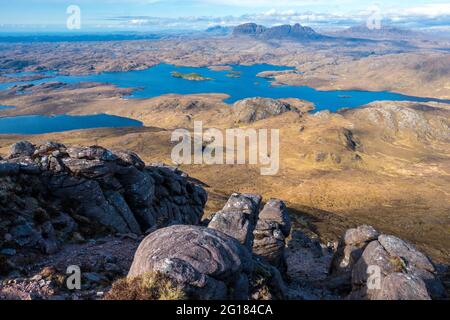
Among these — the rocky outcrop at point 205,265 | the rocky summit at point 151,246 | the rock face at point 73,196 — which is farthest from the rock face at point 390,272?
the rock face at point 73,196

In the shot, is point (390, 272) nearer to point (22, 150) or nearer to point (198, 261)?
point (198, 261)

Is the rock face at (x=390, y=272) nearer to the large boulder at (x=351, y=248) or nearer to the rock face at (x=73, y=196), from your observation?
the large boulder at (x=351, y=248)

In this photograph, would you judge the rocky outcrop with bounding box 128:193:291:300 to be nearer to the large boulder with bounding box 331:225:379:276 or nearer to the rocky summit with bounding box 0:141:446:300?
the rocky summit with bounding box 0:141:446:300

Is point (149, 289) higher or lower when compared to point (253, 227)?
higher

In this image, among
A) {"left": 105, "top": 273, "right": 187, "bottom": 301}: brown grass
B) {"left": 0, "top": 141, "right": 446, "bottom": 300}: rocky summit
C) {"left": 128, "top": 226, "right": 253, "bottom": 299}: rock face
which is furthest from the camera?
{"left": 0, "top": 141, "right": 446, "bottom": 300}: rocky summit

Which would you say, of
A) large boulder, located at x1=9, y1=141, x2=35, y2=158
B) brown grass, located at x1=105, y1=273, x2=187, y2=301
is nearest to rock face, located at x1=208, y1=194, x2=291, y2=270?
brown grass, located at x1=105, y1=273, x2=187, y2=301

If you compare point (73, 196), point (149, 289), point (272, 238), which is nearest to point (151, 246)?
point (149, 289)
